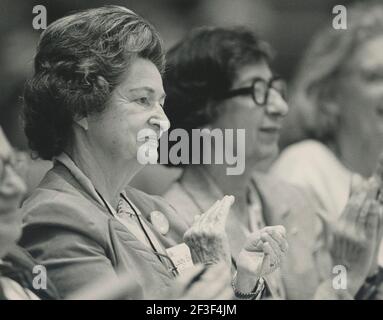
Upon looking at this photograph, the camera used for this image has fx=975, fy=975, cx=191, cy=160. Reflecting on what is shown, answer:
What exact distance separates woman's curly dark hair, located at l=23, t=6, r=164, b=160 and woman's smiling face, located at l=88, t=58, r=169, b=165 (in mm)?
33

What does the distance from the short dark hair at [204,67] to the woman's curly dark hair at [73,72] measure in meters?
0.27

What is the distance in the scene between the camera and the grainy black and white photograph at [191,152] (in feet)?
10.2

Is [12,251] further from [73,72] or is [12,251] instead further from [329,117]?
[329,117]

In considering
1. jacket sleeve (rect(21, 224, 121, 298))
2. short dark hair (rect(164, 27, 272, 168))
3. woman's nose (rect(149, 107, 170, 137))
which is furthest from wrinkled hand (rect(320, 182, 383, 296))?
jacket sleeve (rect(21, 224, 121, 298))

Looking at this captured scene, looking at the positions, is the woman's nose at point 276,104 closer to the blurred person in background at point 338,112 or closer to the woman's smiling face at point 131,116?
the blurred person in background at point 338,112

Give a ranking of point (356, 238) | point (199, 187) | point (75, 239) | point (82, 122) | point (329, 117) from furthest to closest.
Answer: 1. point (329, 117)
2. point (356, 238)
3. point (199, 187)
4. point (82, 122)
5. point (75, 239)

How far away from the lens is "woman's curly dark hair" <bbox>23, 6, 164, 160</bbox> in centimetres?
313

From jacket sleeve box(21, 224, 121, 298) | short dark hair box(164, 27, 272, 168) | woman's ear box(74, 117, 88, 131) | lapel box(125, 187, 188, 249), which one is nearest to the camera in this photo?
jacket sleeve box(21, 224, 121, 298)

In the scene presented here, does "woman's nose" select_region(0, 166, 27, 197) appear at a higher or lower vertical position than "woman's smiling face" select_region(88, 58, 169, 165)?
lower

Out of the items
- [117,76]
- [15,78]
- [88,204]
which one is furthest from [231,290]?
[15,78]

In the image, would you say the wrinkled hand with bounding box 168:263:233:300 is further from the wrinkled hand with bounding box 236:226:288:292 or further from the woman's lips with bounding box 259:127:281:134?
the woman's lips with bounding box 259:127:281:134

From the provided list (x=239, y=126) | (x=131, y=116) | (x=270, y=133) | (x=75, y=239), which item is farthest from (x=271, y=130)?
(x=75, y=239)

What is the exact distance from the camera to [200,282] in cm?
325

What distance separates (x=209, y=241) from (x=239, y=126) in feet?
1.60
